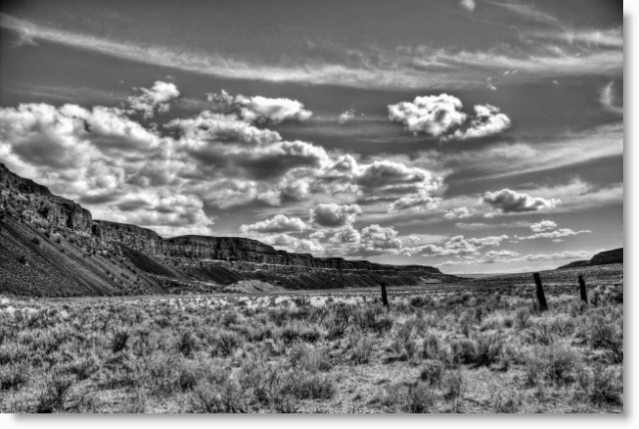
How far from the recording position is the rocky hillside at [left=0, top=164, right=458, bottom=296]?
42.4m

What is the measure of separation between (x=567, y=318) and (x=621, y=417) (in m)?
6.68

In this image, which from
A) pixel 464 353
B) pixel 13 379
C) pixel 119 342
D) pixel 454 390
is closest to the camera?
pixel 454 390

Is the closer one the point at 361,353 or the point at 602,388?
the point at 602,388

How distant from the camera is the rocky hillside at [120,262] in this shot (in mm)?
42406

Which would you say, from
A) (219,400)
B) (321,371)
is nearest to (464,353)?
(321,371)

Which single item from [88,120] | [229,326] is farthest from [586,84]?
[229,326]

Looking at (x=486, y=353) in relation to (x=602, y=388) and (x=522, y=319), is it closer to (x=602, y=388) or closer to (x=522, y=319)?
(x=602, y=388)

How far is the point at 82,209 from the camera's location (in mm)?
104625

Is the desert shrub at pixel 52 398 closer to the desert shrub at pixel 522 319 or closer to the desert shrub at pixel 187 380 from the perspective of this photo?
the desert shrub at pixel 187 380

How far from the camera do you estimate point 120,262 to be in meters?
77.2

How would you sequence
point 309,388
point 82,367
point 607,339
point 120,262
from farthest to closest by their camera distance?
point 120,262 → point 607,339 → point 82,367 → point 309,388

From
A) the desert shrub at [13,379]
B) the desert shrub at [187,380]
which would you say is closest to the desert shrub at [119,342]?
the desert shrub at [13,379]

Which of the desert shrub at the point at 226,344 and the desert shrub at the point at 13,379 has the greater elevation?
the desert shrub at the point at 13,379

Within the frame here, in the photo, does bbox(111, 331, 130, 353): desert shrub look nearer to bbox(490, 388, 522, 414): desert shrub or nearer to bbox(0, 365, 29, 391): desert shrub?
bbox(0, 365, 29, 391): desert shrub
